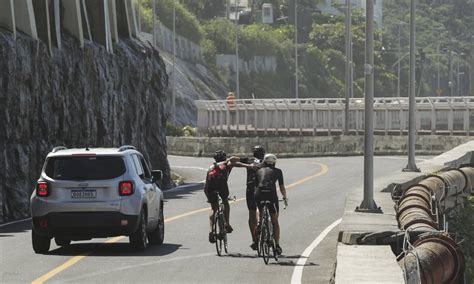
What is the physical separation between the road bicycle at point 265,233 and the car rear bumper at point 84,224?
2462mm

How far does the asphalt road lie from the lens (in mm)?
18719

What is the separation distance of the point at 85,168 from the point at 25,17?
53.7 ft

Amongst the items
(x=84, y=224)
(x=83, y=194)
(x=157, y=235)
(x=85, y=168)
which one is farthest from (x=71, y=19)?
(x=84, y=224)

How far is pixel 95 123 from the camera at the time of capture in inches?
1639

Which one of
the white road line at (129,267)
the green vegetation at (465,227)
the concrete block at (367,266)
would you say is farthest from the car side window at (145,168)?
the green vegetation at (465,227)

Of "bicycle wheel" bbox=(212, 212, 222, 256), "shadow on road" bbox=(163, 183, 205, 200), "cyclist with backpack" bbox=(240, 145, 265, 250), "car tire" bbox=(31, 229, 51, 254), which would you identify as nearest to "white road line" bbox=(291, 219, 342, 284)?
"cyclist with backpack" bbox=(240, 145, 265, 250)

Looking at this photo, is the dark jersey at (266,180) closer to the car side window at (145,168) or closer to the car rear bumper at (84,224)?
the car rear bumper at (84,224)

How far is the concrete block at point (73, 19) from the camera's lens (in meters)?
43.0

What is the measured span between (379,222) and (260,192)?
1.77m

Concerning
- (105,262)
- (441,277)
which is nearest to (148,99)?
(105,262)

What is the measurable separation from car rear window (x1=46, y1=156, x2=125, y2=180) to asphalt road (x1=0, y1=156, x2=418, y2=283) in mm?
1165

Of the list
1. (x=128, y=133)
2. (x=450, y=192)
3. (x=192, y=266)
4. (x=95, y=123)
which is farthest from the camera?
(x=128, y=133)

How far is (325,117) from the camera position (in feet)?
263

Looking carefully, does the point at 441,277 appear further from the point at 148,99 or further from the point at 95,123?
the point at 148,99
